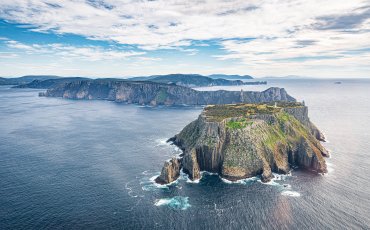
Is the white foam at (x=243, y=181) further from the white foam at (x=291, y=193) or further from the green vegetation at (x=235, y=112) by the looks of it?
the green vegetation at (x=235, y=112)

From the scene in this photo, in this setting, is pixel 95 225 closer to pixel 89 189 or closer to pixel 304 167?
pixel 89 189

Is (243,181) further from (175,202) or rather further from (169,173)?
(175,202)

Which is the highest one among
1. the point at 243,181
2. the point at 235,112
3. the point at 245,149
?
the point at 235,112

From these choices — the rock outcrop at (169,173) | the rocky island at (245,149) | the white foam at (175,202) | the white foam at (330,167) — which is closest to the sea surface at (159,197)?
the white foam at (175,202)

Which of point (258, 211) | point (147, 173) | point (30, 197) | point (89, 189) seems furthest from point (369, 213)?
point (30, 197)

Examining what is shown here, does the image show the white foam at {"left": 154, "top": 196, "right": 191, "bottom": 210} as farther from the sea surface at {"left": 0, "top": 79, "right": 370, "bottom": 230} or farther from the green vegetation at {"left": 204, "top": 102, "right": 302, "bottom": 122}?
the green vegetation at {"left": 204, "top": 102, "right": 302, "bottom": 122}

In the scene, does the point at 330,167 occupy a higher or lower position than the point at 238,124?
lower

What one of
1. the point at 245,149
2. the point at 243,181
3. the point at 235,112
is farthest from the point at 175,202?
the point at 235,112

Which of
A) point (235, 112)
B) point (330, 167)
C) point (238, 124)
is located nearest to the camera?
point (330, 167)

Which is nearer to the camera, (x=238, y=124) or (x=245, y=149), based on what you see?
(x=245, y=149)
